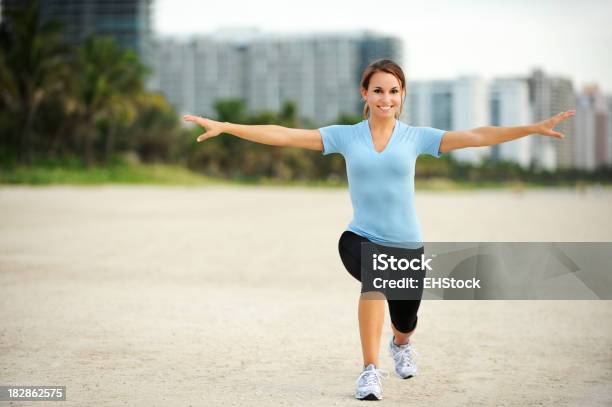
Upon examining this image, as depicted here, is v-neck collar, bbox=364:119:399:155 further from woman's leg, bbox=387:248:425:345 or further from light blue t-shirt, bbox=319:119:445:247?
woman's leg, bbox=387:248:425:345

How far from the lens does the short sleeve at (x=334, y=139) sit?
424 centimetres

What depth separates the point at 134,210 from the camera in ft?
83.1

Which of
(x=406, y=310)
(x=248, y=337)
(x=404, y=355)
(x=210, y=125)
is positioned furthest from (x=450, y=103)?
(x=210, y=125)

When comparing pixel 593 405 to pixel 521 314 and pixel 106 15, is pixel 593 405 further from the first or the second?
pixel 106 15

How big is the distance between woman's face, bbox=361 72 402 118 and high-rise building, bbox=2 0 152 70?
146m

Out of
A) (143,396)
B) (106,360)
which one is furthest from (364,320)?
(106,360)

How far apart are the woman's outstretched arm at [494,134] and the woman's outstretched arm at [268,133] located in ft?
2.27

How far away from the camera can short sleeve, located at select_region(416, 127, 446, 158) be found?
13.9ft

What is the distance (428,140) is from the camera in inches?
168

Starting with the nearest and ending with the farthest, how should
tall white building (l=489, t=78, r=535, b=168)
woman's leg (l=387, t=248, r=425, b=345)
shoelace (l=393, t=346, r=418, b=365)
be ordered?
woman's leg (l=387, t=248, r=425, b=345) → shoelace (l=393, t=346, r=418, b=365) → tall white building (l=489, t=78, r=535, b=168)

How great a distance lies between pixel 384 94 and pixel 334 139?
354mm

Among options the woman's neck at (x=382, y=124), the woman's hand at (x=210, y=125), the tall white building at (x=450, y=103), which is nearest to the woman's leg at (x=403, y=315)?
the woman's neck at (x=382, y=124)

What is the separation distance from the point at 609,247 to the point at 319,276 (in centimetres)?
506
